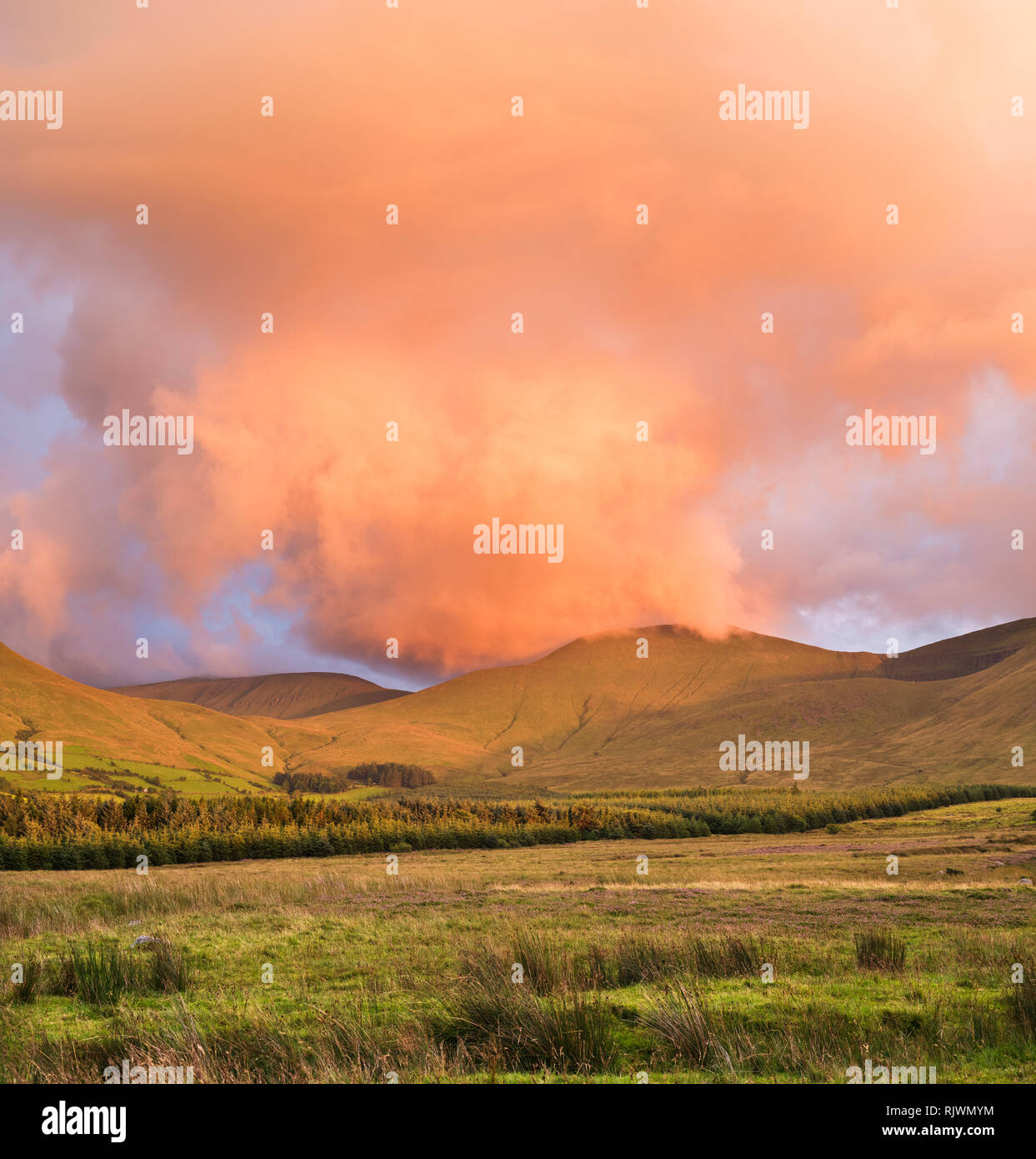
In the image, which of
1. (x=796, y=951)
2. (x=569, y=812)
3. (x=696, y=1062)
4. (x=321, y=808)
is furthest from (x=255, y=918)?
(x=569, y=812)

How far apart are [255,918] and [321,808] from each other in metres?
101

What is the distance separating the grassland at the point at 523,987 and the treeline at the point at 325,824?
195ft

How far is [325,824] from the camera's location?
119 meters

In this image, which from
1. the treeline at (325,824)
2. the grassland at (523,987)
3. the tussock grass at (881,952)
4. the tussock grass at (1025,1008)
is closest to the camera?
the grassland at (523,987)

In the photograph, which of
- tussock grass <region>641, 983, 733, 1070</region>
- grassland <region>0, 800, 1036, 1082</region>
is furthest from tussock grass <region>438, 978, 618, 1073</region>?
tussock grass <region>641, 983, 733, 1070</region>

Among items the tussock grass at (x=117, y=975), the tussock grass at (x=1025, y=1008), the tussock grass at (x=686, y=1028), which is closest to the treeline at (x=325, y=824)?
the tussock grass at (x=117, y=975)

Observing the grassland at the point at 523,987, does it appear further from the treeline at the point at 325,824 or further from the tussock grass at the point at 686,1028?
the treeline at the point at 325,824

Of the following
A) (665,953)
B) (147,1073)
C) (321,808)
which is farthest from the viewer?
(321,808)

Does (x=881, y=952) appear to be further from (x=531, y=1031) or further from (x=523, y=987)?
(x=531, y=1031)

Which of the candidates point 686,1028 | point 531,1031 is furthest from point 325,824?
point 686,1028

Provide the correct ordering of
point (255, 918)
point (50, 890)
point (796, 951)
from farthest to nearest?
point (50, 890) → point (255, 918) → point (796, 951)

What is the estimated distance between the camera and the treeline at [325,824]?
93562 millimetres

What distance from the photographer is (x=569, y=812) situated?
142 meters
